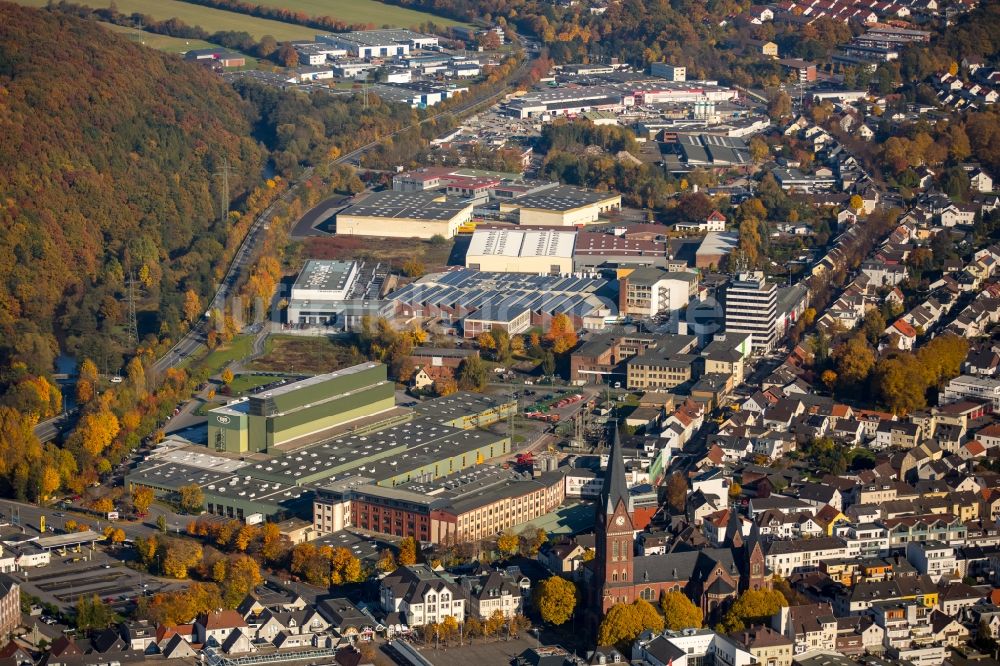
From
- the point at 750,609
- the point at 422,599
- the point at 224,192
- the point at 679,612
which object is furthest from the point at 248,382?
the point at 750,609

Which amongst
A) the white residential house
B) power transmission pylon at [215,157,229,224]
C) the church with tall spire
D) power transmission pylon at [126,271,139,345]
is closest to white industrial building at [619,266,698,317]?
power transmission pylon at [126,271,139,345]

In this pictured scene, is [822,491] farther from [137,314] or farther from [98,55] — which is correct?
[98,55]

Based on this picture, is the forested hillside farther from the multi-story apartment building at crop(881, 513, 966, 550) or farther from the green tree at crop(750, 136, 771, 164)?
the multi-story apartment building at crop(881, 513, 966, 550)

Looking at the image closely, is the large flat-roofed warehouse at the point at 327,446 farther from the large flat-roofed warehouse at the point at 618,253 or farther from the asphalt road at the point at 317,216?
the asphalt road at the point at 317,216

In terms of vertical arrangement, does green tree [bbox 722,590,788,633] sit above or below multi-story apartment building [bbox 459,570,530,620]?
above

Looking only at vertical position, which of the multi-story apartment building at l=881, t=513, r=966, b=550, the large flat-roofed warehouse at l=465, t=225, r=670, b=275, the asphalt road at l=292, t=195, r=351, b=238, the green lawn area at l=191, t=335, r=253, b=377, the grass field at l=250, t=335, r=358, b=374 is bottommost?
the green lawn area at l=191, t=335, r=253, b=377

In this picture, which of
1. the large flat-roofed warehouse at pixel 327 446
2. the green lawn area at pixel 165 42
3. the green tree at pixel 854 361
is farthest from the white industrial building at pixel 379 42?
the green tree at pixel 854 361

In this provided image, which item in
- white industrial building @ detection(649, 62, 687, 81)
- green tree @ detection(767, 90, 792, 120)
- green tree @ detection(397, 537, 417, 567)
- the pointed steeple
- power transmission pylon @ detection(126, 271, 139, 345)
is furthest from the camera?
white industrial building @ detection(649, 62, 687, 81)
